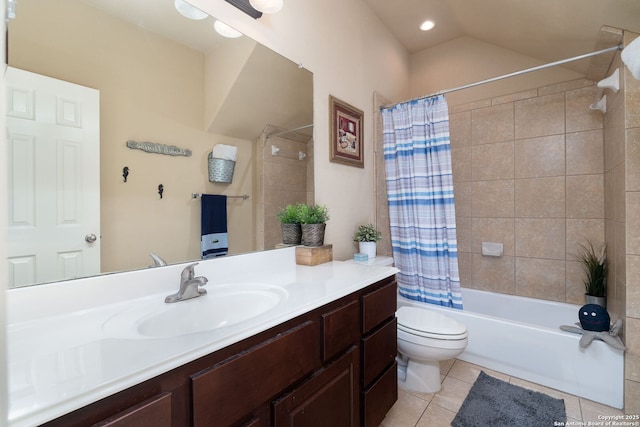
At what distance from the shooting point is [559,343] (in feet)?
5.71

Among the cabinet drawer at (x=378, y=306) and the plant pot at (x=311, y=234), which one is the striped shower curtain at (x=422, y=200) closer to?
the cabinet drawer at (x=378, y=306)

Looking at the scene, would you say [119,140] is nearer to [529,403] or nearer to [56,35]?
[56,35]

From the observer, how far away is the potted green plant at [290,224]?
1.60m

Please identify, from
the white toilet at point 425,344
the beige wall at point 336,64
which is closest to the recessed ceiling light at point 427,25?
the beige wall at point 336,64

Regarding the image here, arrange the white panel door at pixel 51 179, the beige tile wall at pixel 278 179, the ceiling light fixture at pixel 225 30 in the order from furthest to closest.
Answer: the beige tile wall at pixel 278 179 < the ceiling light fixture at pixel 225 30 < the white panel door at pixel 51 179

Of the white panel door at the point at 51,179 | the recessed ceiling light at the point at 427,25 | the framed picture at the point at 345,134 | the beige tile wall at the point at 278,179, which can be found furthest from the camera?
the recessed ceiling light at the point at 427,25

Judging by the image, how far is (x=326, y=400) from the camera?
1009mm

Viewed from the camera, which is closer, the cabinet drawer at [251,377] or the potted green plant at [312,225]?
the cabinet drawer at [251,377]

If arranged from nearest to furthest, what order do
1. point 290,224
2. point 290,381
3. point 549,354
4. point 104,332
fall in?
point 104,332, point 290,381, point 290,224, point 549,354

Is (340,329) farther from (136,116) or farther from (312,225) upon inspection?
(136,116)

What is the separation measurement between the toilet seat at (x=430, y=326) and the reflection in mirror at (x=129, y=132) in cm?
93

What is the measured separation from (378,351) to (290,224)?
0.77 metres

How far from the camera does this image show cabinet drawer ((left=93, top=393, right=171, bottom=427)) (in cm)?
52

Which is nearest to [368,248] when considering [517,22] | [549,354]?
[549,354]
